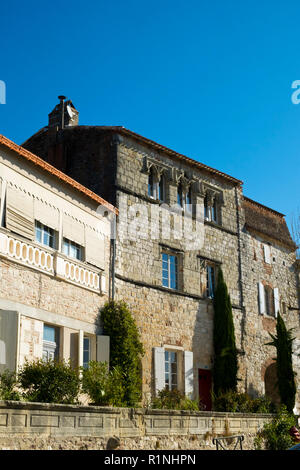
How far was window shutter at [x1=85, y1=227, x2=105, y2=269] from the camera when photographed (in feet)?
58.0

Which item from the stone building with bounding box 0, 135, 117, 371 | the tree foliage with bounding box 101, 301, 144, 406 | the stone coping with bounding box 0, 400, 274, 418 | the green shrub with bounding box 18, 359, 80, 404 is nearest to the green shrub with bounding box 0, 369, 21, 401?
the green shrub with bounding box 18, 359, 80, 404

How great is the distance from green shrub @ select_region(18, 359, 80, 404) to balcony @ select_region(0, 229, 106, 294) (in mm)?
3531

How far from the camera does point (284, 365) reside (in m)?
22.7

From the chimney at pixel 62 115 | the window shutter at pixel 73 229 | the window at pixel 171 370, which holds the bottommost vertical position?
the window at pixel 171 370

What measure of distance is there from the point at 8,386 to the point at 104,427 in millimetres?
Result: 2632

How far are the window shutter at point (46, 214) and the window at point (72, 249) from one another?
657 mm

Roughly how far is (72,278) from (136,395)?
4.04m

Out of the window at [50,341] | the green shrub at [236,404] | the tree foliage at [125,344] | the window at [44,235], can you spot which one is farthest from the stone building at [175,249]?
the window at [50,341]

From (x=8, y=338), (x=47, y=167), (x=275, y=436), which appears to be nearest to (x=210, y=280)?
(x=275, y=436)

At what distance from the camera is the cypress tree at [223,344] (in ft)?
68.6

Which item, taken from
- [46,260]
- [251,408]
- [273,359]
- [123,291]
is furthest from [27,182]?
[273,359]

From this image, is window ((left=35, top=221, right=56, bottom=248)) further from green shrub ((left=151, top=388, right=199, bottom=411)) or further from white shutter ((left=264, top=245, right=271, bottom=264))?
white shutter ((left=264, top=245, right=271, bottom=264))

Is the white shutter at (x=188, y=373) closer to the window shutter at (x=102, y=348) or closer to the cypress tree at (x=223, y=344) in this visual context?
the cypress tree at (x=223, y=344)

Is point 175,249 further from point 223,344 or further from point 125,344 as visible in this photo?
point 125,344
